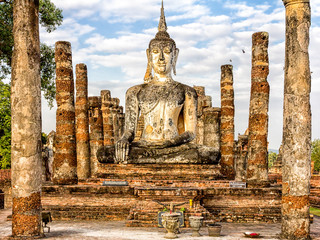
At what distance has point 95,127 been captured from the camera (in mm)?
21062

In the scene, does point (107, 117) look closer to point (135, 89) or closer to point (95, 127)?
point (95, 127)

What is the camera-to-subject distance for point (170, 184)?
37.9 feet

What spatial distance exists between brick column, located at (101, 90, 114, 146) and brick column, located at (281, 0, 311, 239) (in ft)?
48.3

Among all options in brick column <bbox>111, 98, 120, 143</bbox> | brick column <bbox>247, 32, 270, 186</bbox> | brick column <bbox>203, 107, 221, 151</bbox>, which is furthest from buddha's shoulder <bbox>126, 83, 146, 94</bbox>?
brick column <bbox>111, 98, 120, 143</bbox>

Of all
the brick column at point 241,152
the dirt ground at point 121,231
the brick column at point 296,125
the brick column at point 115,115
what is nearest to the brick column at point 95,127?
the brick column at point 115,115

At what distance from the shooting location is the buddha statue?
42.4 feet

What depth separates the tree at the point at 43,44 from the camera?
1898cm

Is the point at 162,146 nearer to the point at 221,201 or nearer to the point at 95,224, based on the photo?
the point at 221,201

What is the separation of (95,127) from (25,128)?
43.6 ft

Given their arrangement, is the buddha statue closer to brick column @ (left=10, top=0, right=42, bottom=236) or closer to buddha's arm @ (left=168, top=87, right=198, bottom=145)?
buddha's arm @ (left=168, top=87, right=198, bottom=145)

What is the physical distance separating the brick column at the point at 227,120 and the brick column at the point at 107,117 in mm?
6294

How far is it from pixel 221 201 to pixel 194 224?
2699mm

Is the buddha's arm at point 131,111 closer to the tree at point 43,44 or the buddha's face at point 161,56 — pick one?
the buddha's face at point 161,56

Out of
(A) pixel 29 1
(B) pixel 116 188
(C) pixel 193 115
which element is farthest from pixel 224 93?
(A) pixel 29 1
